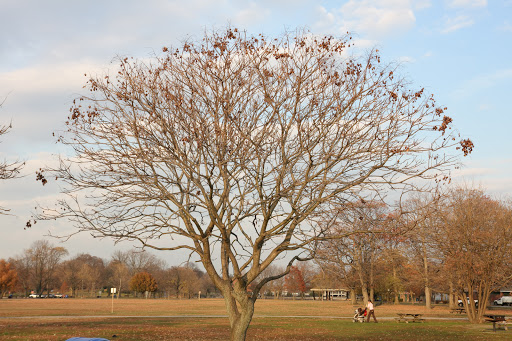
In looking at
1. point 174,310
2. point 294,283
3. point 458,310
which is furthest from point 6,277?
point 458,310

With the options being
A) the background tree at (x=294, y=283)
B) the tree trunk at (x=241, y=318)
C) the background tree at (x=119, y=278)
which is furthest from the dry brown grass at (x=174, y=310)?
the background tree at (x=119, y=278)

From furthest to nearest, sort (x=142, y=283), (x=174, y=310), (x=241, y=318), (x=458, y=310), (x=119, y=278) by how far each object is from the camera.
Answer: (x=119, y=278) → (x=142, y=283) → (x=174, y=310) → (x=458, y=310) → (x=241, y=318)

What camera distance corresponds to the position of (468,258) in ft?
108

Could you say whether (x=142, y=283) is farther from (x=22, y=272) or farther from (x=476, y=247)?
(x=476, y=247)

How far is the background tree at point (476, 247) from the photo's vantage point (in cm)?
3306

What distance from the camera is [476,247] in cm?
3344

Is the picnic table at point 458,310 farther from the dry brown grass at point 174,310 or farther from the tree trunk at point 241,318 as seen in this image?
the tree trunk at point 241,318

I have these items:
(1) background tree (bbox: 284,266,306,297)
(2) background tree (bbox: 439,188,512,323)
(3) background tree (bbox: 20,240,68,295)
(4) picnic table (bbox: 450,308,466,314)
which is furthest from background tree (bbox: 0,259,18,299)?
(2) background tree (bbox: 439,188,512,323)

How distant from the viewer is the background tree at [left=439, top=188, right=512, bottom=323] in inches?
1302

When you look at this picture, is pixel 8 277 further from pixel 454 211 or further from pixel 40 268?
pixel 454 211

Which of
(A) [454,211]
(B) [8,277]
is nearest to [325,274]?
(A) [454,211]

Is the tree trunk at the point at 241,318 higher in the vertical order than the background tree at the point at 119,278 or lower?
higher

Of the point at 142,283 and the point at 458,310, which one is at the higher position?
the point at 458,310

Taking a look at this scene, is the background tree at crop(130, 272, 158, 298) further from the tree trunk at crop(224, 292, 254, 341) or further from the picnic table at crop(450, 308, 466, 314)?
the tree trunk at crop(224, 292, 254, 341)
